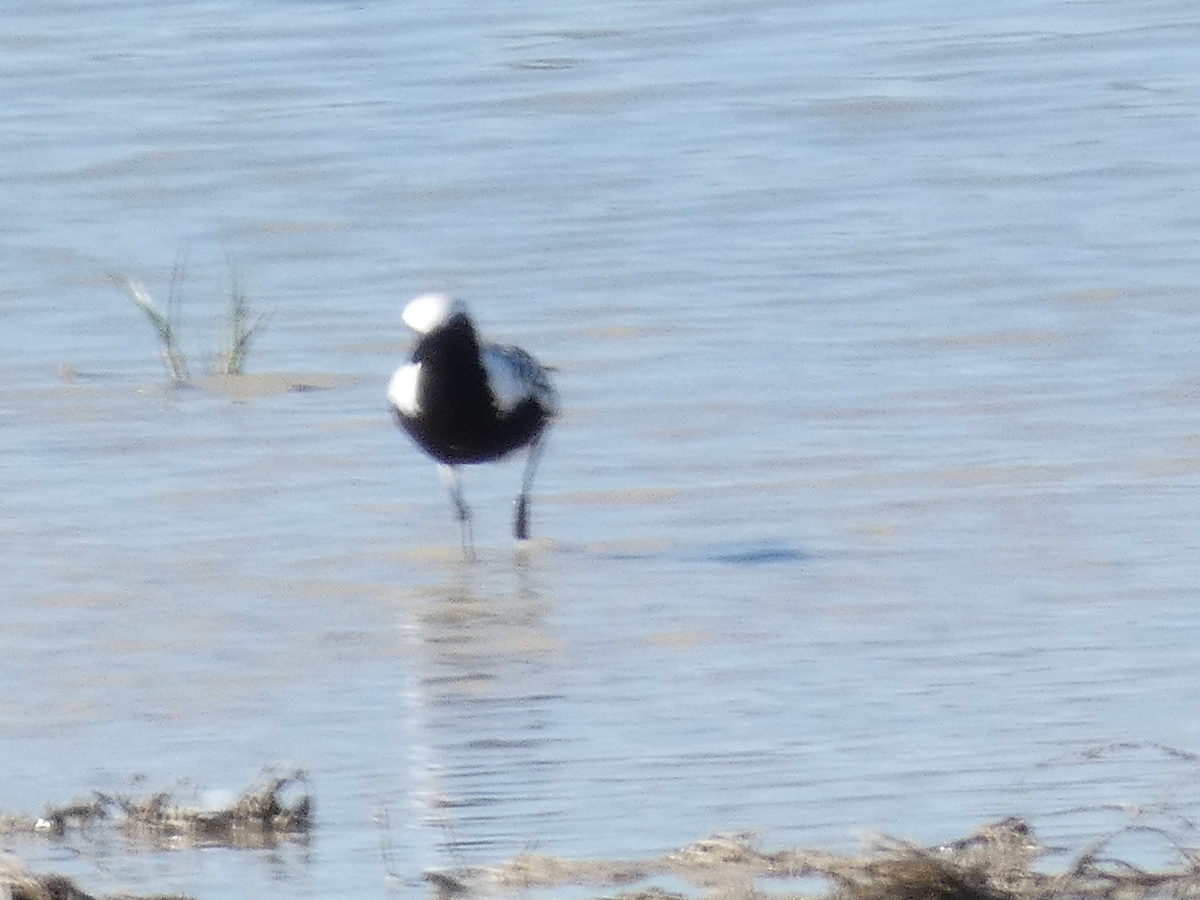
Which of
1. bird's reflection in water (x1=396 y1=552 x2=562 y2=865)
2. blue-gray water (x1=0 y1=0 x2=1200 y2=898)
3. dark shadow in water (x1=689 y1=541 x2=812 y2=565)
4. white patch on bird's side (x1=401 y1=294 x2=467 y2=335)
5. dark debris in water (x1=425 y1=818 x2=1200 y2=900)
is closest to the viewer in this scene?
dark debris in water (x1=425 y1=818 x2=1200 y2=900)

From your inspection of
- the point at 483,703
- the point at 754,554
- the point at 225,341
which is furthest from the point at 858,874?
the point at 225,341

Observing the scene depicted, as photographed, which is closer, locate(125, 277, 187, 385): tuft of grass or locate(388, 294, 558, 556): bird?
locate(388, 294, 558, 556): bird

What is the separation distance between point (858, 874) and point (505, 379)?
452 cm

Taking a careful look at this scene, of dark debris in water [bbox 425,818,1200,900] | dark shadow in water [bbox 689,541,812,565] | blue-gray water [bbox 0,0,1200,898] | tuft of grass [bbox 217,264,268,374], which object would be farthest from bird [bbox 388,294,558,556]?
dark debris in water [bbox 425,818,1200,900]

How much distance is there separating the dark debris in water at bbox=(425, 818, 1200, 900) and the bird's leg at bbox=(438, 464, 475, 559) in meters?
3.40

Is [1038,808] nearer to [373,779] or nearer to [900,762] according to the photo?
[900,762]

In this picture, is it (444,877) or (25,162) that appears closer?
(444,877)

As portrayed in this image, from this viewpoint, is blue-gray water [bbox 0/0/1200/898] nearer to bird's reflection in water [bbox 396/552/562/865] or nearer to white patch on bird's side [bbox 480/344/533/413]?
bird's reflection in water [bbox 396/552/562/865]

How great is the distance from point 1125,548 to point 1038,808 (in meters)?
2.45

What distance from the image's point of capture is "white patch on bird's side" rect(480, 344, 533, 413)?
8.75 meters

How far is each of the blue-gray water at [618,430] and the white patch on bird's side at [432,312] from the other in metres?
0.52

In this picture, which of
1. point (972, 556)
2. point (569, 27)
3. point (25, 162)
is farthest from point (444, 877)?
point (569, 27)

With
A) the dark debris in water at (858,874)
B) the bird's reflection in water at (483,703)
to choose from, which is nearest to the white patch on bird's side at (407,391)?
the bird's reflection in water at (483,703)

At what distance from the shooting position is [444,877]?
4652 millimetres
